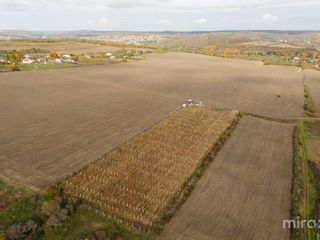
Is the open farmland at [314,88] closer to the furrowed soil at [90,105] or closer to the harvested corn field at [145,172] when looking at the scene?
the furrowed soil at [90,105]

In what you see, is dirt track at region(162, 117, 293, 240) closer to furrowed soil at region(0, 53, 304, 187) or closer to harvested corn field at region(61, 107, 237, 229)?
harvested corn field at region(61, 107, 237, 229)

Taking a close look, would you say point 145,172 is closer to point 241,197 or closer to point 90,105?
point 241,197

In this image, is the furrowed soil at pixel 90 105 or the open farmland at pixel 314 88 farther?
the open farmland at pixel 314 88

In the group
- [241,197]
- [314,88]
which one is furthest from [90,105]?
[314,88]

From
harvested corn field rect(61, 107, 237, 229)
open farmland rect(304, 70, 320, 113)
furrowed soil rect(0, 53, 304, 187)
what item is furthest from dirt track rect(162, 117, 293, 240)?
open farmland rect(304, 70, 320, 113)

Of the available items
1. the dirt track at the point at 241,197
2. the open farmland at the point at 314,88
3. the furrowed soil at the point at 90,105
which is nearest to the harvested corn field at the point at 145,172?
the dirt track at the point at 241,197

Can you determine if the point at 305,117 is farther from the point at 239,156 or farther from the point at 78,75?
the point at 78,75
